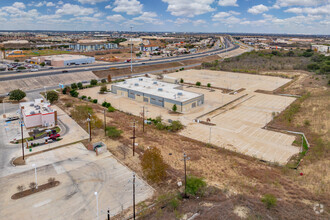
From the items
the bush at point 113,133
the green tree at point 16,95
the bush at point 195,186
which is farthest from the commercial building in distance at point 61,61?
the bush at point 195,186

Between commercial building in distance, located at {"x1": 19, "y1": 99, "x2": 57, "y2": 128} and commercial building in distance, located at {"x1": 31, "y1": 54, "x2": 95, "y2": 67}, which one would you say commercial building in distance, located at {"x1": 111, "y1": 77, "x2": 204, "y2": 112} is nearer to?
commercial building in distance, located at {"x1": 19, "y1": 99, "x2": 57, "y2": 128}

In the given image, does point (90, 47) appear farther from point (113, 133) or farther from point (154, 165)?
point (154, 165)

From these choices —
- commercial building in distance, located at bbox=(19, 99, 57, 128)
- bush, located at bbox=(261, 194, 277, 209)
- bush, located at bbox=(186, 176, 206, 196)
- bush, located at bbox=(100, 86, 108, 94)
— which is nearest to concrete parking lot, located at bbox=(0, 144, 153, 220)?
bush, located at bbox=(186, 176, 206, 196)

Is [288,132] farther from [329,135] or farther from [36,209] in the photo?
[36,209]

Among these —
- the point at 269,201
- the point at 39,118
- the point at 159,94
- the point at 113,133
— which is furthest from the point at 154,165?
the point at 159,94

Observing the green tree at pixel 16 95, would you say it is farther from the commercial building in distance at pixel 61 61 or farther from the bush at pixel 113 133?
the commercial building in distance at pixel 61 61
